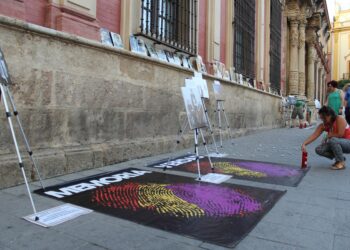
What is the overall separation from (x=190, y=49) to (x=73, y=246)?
7154 millimetres

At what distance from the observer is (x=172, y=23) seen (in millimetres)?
8773

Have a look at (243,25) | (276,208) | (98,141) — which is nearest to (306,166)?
(276,208)

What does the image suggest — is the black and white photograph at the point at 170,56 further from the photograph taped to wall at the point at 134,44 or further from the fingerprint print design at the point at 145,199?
the fingerprint print design at the point at 145,199

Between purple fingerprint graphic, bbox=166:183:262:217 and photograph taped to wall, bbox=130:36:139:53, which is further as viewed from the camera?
photograph taped to wall, bbox=130:36:139:53

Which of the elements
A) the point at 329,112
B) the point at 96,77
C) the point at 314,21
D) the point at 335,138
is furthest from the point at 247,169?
the point at 314,21

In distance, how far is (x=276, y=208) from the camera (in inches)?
145

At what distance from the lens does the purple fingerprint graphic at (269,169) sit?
5.54m

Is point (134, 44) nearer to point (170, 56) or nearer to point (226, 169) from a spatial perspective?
point (170, 56)

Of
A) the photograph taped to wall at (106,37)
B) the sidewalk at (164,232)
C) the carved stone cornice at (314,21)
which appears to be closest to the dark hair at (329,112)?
the sidewalk at (164,232)

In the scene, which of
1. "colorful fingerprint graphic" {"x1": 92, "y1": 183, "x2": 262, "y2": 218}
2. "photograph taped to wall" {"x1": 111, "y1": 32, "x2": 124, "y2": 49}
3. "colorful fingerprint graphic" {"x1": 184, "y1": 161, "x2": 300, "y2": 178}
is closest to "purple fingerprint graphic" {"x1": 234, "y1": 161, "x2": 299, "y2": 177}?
"colorful fingerprint graphic" {"x1": 184, "y1": 161, "x2": 300, "y2": 178}

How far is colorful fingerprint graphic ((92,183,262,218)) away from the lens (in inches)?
138

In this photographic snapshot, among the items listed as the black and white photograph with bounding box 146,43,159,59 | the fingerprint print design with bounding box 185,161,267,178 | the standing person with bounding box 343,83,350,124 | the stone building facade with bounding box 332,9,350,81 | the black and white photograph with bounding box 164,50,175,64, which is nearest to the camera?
the fingerprint print design with bounding box 185,161,267,178

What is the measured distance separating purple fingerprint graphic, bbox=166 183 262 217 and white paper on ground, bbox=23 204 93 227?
1.12 m

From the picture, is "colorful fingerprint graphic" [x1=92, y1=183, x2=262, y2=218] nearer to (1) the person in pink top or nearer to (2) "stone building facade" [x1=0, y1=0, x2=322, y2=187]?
(2) "stone building facade" [x1=0, y1=0, x2=322, y2=187]
